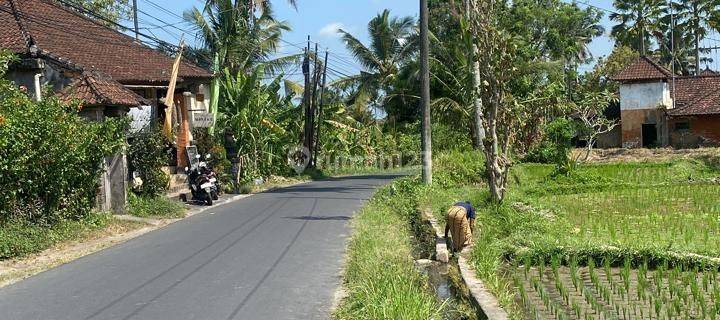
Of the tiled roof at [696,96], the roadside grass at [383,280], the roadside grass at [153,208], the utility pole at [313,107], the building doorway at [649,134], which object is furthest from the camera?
the building doorway at [649,134]

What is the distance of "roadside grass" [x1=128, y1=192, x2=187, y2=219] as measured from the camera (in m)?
20.9

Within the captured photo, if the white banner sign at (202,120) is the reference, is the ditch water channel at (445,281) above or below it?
below

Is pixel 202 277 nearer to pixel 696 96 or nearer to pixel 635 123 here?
pixel 635 123

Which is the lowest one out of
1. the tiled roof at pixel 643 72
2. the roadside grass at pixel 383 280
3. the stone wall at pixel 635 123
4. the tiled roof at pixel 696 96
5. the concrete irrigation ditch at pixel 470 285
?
the concrete irrigation ditch at pixel 470 285

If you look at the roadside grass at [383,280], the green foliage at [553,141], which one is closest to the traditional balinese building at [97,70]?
the roadside grass at [383,280]

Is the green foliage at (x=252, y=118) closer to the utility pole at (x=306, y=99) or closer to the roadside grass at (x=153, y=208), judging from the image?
the utility pole at (x=306, y=99)

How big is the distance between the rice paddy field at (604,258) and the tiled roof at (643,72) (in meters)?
26.9

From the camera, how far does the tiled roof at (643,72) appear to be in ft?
154

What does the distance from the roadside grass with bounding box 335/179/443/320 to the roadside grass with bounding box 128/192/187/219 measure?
20.4 feet

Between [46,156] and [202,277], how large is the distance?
6024mm

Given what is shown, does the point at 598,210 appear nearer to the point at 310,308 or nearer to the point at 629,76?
the point at 310,308

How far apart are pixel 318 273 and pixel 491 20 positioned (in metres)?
9.22

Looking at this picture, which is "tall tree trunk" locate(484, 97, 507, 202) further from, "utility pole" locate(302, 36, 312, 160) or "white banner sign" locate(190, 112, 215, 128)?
"utility pole" locate(302, 36, 312, 160)

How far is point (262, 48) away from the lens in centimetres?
4247
